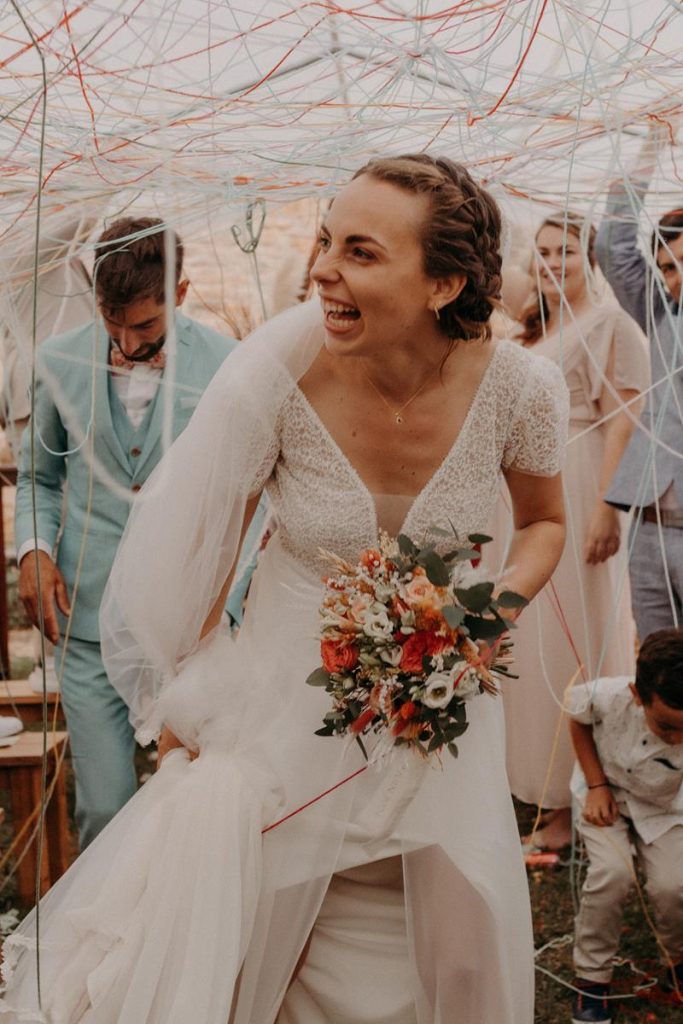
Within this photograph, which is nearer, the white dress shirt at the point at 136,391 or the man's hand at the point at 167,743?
the man's hand at the point at 167,743

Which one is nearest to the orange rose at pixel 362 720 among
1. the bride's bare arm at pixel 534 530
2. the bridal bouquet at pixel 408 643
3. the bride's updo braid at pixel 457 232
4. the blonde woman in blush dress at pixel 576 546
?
A: the bridal bouquet at pixel 408 643

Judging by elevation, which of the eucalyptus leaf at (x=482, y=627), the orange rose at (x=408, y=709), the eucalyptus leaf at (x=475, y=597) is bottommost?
the orange rose at (x=408, y=709)

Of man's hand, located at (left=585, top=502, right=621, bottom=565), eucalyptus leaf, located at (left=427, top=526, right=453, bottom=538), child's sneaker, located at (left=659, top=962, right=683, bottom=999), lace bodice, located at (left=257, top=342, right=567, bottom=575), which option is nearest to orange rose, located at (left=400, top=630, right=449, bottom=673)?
eucalyptus leaf, located at (left=427, top=526, right=453, bottom=538)

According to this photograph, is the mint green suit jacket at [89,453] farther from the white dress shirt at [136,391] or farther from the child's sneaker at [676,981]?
the child's sneaker at [676,981]

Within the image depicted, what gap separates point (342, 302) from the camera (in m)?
2.54

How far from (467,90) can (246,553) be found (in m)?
1.33

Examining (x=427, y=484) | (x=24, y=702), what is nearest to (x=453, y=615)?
(x=427, y=484)

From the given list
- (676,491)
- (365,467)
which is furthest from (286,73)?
(676,491)

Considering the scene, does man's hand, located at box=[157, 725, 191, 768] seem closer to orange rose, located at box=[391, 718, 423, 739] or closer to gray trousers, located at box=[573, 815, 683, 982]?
orange rose, located at box=[391, 718, 423, 739]

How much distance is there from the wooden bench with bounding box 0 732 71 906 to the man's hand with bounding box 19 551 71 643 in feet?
1.97

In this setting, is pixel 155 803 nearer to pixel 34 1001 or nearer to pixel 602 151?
pixel 34 1001

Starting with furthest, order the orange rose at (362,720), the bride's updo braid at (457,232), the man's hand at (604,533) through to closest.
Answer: the man's hand at (604,533)
the bride's updo braid at (457,232)
the orange rose at (362,720)

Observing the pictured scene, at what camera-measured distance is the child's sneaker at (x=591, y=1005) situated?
11.7 feet

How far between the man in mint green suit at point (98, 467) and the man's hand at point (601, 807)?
1.35 metres
